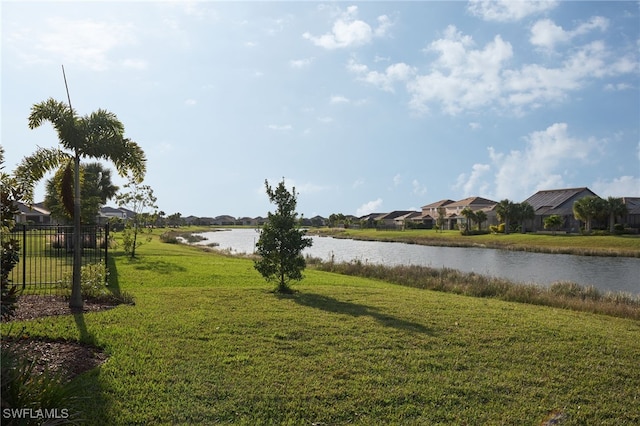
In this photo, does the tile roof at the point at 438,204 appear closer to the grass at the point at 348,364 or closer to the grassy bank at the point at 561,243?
the grassy bank at the point at 561,243

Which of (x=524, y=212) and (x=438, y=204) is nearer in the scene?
(x=524, y=212)

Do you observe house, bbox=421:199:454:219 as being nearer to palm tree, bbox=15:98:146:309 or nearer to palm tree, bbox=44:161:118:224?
palm tree, bbox=44:161:118:224

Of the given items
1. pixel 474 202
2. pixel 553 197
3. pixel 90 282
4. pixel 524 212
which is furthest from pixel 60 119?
pixel 474 202

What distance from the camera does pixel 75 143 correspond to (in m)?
11.6

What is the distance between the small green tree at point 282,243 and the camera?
15.0m

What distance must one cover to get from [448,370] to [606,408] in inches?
81.4

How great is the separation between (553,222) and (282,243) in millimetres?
62230

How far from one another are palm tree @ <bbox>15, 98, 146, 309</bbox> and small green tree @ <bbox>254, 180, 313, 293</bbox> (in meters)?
5.09

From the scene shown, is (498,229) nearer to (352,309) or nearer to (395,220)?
(395,220)

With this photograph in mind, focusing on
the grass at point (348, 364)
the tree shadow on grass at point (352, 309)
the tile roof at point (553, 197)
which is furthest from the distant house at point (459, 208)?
the grass at point (348, 364)

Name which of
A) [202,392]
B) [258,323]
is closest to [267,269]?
[258,323]

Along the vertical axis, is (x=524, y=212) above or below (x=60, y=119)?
below

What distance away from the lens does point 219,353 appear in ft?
24.4

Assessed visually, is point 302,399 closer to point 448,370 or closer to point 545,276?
point 448,370
